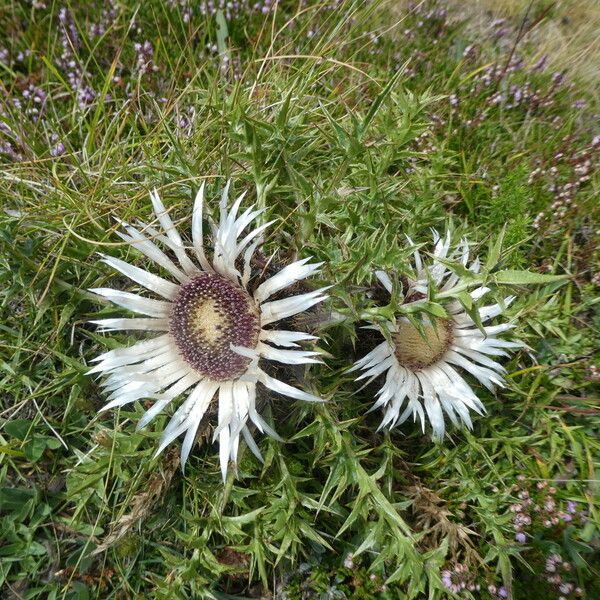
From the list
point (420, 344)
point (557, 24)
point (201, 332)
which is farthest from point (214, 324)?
point (557, 24)

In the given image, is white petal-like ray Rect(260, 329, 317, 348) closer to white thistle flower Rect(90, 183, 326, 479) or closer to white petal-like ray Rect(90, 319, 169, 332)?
white thistle flower Rect(90, 183, 326, 479)

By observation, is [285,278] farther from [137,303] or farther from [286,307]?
[137,303]

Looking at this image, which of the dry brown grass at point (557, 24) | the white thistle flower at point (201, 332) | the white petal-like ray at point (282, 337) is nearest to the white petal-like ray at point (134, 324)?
the white thistle flower at point (201, 332)

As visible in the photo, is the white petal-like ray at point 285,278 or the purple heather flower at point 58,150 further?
the purple heather flower at point 58,150

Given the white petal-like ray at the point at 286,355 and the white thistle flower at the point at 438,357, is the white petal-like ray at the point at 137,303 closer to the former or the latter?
the white petal-like ray at the point at 286,355

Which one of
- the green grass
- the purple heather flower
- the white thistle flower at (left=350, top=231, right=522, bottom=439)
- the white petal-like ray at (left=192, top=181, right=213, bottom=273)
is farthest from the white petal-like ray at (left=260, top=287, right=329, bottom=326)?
the purple heather flower

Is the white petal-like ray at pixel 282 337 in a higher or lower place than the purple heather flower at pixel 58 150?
higher

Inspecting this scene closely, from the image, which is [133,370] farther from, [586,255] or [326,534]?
[586,255]
